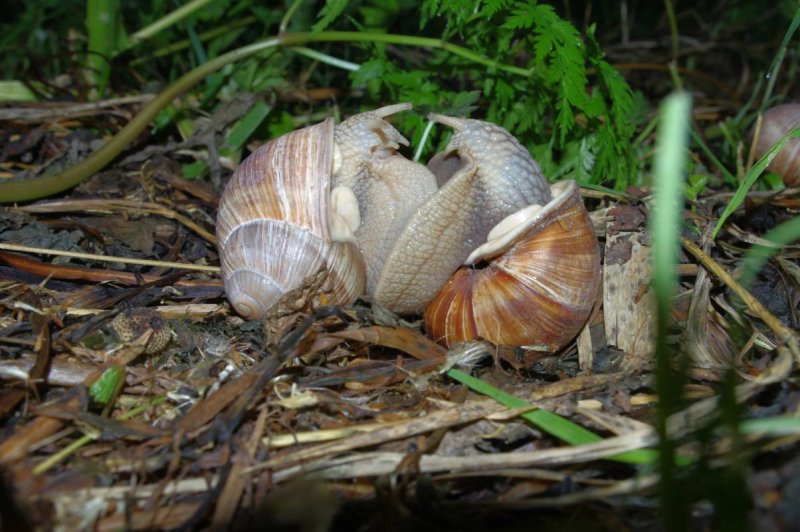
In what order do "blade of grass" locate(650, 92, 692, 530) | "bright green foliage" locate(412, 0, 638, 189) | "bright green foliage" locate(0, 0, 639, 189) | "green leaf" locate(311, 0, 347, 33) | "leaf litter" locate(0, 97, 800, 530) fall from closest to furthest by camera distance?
"blade of grass" locate(650, 92, 692, 530)
"leaf litter" locate(0, 97, 800, 530)
"bright green foliage" locate(412, 0, 638, 189)
"bright green foliage" locate(0, 0, 639, 189)
"green leaf" locate(311, 0, 347, 33)

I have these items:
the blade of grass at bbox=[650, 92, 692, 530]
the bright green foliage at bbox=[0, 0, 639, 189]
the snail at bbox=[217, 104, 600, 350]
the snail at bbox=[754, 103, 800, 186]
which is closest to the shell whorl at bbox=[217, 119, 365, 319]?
the snail at bbox=[217, 104, 600, 350]

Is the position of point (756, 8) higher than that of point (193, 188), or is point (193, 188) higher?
point (756, 8)

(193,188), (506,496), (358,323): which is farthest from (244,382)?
(193,188)

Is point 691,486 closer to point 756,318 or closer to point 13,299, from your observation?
point 756,318

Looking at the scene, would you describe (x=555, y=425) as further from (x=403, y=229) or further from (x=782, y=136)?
(x=782, y=136)

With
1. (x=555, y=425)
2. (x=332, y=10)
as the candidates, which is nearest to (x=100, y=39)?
(x=332, y=10)

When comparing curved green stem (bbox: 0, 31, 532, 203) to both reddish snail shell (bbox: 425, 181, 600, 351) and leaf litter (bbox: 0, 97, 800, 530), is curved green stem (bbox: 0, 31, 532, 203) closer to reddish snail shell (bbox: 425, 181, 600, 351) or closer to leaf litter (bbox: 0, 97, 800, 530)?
leaf litter (bbox: 0, 97, 800, 530)

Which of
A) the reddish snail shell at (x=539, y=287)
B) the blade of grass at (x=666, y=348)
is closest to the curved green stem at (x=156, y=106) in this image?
the reddish snail shell at (x=539, y=287)
